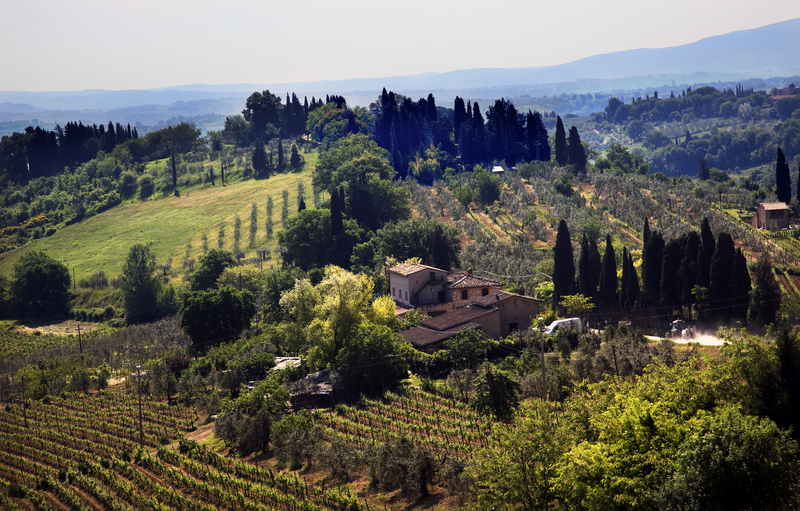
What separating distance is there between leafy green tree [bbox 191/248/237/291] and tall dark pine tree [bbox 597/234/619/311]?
48616 millimetres

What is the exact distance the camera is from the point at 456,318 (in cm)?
5559

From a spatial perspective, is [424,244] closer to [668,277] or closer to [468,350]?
[468,350]

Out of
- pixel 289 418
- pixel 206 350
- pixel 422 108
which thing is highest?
pixel 422 108

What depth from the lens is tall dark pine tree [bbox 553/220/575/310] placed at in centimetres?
6003

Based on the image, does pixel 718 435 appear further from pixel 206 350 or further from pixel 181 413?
pixel 206 350

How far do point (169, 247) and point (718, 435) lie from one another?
3757 inches

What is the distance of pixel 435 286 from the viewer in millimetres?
65188

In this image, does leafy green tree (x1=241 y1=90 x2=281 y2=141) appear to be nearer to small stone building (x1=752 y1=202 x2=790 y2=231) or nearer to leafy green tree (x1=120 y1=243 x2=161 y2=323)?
leafy green tree (x1=120 y1=243 x2=161 y2=323)

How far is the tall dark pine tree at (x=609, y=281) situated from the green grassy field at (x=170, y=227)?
5017 centimetres

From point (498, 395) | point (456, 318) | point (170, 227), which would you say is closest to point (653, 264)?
point (456, 318)

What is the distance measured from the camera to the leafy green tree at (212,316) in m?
66.9

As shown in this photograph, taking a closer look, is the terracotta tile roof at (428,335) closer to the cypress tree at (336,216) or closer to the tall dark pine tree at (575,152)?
the cypress tree at (336,216)

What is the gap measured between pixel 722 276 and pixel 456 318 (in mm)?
20183

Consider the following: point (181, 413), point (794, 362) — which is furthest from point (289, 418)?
point (794, 362)
